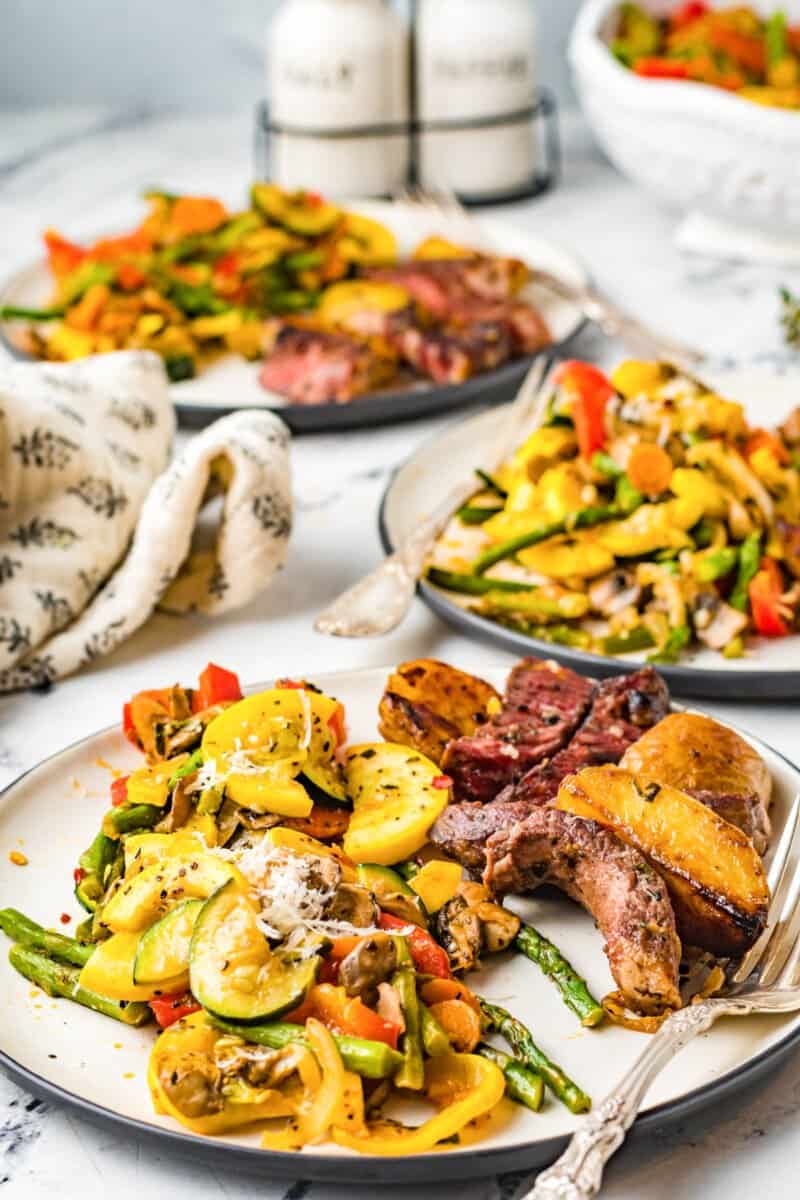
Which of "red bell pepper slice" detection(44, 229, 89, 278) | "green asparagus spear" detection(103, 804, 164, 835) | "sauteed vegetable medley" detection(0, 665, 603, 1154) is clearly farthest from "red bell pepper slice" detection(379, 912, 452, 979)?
"red bell pepper slice" detection(44, 229, 89, 278)

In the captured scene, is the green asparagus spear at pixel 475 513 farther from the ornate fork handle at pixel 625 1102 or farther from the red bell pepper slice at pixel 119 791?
the ornate fork handle at pixel 625 1102

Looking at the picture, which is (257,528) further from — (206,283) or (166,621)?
(206,283)

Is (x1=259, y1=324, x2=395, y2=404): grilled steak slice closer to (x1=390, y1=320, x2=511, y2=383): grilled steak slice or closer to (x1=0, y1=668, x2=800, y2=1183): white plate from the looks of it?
(x1=390, y1=320, x2=511, y2=383): grilled steak slice

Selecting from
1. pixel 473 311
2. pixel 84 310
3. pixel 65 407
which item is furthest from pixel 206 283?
pixel 65 407

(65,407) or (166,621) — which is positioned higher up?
(65,407)

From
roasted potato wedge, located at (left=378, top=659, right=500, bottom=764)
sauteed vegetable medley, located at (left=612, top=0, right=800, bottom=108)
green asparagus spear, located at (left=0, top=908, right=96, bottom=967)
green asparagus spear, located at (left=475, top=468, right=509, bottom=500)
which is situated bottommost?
Answer: green asparagus spear, located at (left=475, top=468, right=509, bottom=500)

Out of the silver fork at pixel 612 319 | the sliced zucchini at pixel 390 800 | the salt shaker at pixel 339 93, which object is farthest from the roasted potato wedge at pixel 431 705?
the salt shaker at pixel 339 93

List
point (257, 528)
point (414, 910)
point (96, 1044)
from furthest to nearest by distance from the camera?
point (257, 528)
point (414, 910)
point (96, 1044)

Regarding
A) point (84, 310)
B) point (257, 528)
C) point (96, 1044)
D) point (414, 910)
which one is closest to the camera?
point (96, 1044)
